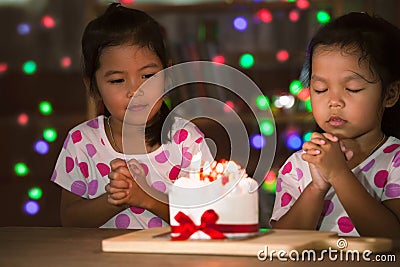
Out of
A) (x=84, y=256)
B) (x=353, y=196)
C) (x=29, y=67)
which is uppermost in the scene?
(x=29, y=67)

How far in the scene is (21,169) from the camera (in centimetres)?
374

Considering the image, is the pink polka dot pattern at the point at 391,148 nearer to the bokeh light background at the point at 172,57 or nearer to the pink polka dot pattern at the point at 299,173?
the pink polka dot pattern at the point at 299,173

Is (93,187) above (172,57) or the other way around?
the other way around

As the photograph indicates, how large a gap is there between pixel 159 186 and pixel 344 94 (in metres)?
0.54

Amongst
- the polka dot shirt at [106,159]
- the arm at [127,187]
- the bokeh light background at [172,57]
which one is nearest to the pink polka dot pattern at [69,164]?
the polka dot shirt at [106,159]

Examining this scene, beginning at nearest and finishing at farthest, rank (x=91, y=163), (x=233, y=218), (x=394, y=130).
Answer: (x=233, y=218) → (x=394, y=130) → (x=91, y=163)

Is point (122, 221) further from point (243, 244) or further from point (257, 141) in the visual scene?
point (257, 141)

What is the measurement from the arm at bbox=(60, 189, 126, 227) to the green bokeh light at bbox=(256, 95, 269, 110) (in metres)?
1.77

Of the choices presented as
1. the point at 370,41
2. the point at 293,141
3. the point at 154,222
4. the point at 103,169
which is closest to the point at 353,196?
the point at 370,41

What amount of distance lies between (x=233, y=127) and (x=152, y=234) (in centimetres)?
218

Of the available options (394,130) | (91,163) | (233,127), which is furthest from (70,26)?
(394,130)

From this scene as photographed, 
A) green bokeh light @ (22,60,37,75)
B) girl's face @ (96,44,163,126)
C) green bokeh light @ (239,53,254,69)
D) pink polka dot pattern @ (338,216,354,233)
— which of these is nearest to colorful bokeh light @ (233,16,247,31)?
green bokeh light @ (239,53,254,69)

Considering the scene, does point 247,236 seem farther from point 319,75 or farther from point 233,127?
point 233,127

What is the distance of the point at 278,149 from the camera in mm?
3676
